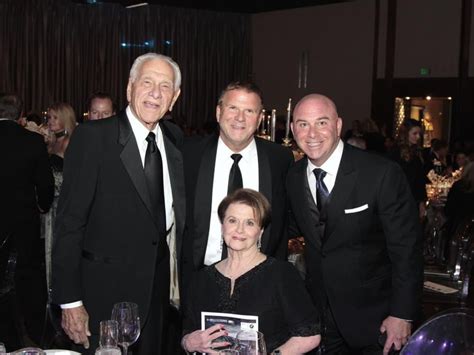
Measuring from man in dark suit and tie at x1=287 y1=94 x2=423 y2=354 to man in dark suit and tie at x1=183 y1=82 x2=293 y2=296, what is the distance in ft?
0.71

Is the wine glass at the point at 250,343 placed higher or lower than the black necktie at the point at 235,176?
lower

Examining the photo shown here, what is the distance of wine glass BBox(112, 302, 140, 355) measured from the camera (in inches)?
79.2

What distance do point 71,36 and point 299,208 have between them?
11063mm

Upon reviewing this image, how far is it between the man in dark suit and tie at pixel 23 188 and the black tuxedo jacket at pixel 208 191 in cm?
171

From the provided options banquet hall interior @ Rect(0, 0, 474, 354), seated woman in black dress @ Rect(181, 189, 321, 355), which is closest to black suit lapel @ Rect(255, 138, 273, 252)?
seated woman in black dress @ Rect(181, 189, 321, 355)

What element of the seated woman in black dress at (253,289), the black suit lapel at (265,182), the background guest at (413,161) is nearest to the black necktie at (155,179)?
the seated woman in black dress at (253,289)

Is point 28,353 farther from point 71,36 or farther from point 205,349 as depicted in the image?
point 71,36

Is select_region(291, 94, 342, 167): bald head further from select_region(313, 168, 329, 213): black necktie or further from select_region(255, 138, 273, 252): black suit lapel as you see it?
select_region(255, 138, 273, 252): black suit lapel

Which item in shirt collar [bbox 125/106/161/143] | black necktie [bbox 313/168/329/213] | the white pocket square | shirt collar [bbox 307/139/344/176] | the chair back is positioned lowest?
the chair back

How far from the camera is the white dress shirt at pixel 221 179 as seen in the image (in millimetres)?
3006

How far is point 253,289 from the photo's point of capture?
8.29 feet

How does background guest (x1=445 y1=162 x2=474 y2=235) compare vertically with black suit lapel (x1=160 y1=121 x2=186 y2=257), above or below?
below

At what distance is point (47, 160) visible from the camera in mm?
4555

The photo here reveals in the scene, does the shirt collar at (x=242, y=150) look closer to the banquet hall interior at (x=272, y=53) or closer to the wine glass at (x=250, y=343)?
the wine glass at (x=250, y=343)
